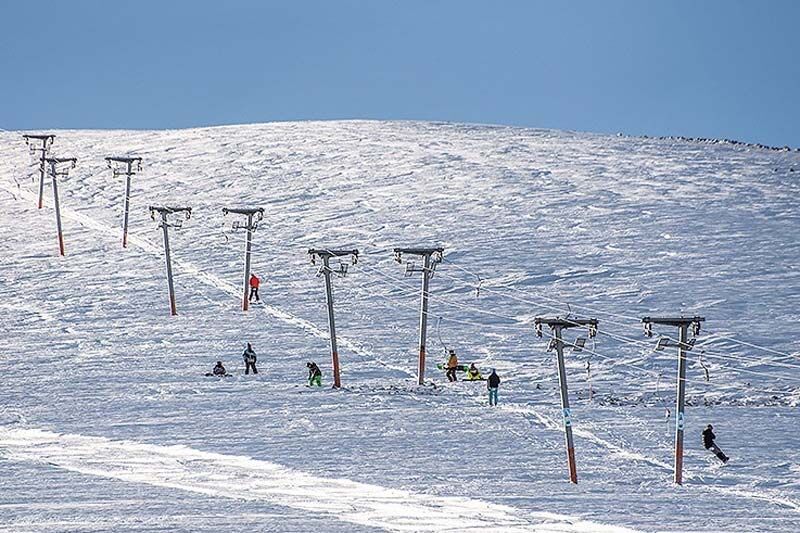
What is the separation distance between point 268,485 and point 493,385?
901cm

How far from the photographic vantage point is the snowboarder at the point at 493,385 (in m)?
33.7

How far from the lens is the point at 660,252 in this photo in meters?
53.7

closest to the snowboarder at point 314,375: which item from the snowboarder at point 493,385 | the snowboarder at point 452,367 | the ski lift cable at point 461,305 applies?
the snowboarder at point 452,367

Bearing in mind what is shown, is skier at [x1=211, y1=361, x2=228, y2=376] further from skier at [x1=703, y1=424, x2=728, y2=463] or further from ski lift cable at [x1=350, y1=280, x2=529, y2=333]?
skier at [x1=703, y1=424, x2=728, y2=463]

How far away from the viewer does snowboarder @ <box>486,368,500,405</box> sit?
3366 centimetres

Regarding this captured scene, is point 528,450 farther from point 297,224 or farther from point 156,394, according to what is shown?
point 297,224

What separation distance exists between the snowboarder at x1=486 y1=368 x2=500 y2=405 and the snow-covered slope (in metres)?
0.56

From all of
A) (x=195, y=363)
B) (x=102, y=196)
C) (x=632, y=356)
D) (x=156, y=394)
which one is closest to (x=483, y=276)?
(x=632, y=356)

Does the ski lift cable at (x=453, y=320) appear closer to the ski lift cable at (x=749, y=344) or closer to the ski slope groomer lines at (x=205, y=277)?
the ski slope groomer lines at (x=205, y=277)

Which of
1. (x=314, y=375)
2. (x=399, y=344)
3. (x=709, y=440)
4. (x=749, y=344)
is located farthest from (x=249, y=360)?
(x=749, y=344)

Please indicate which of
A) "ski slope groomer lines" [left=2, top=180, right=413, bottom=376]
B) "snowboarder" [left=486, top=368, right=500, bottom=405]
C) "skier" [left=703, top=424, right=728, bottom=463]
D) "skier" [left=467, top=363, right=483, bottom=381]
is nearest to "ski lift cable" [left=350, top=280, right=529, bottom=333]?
"ski slope groomer lines" [left=2, top=180, right=413, bottom=376]

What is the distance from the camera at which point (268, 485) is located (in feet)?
86.1

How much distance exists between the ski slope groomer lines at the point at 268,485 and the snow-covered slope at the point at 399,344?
9 centimetres

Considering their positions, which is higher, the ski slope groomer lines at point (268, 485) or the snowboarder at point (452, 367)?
the snowboarder at point (452, 367)
